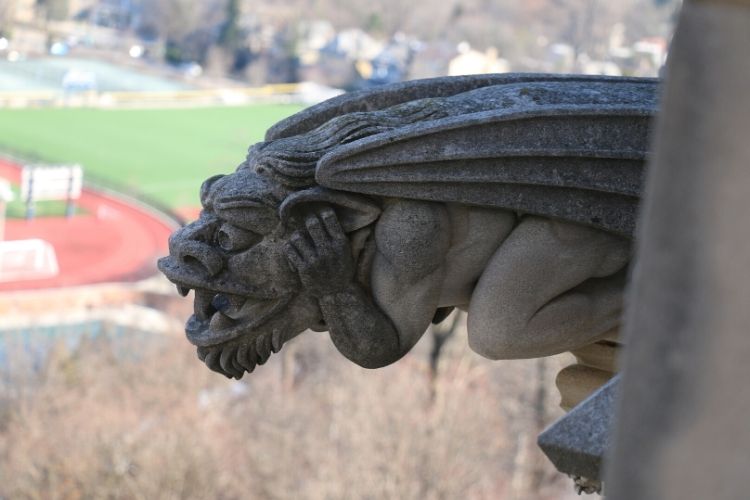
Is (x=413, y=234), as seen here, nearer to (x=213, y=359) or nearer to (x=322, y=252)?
(x=322, y=252)

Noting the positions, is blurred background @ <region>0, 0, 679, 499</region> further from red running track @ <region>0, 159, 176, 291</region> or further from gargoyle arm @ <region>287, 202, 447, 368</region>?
gargoyle arm @ <region>287, 202, 447, 368</region>

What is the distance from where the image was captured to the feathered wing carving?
346cm

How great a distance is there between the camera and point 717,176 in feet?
4.85

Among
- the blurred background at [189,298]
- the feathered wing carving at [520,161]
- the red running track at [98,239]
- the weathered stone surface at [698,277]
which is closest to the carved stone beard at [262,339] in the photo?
the feathered wing carving at [520,161]

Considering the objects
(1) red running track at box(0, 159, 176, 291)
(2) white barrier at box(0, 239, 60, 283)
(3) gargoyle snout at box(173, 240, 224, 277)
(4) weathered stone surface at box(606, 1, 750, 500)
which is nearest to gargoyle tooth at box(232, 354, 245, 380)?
(3) gargoyle snout at box(173, 240, 224, 277)

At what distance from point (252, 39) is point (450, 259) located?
7471 centimetres

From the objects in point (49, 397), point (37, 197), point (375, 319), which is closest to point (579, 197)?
point (375, 319)

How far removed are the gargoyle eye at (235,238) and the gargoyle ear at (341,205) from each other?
125 millimetres

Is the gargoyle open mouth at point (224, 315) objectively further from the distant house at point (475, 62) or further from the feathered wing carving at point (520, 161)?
the distant house at point (475, 62)

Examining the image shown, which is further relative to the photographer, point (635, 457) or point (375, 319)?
point (375, 319)

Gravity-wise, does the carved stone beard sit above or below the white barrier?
above

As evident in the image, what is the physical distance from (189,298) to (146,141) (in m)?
27.7

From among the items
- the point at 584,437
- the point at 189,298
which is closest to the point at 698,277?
the point at 584,437

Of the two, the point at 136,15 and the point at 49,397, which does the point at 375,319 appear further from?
the point at 136,15
